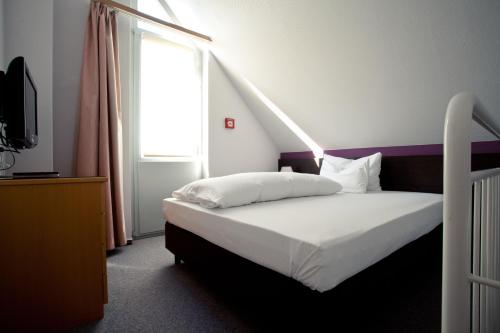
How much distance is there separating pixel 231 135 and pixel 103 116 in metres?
1.53

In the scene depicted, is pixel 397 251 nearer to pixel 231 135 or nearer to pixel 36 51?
pixel 231 135

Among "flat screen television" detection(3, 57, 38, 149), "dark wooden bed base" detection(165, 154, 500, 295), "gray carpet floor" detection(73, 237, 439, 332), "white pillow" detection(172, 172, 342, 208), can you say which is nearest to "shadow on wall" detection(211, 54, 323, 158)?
"dark wooden bed base" detection(165, 154, 500, 295)

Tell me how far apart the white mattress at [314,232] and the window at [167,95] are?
1477 millimetres

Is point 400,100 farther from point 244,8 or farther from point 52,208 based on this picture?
point 52,208

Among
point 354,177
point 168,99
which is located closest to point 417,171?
point 354,177

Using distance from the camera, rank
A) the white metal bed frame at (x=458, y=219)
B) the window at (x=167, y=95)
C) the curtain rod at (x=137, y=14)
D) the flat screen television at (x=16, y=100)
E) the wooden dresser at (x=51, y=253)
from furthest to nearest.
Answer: the window at (x=167, y=95) < the curtain rod at (x=137, y=14) < the flat screen television at (x=16, y=100) < the wooden dresser at (x=51, y=253) < the white metal bed frame at (x=458, y=219)

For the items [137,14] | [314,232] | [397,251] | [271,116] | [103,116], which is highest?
[137,14]

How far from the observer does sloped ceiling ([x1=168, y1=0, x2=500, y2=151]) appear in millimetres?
1604

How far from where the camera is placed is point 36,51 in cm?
192

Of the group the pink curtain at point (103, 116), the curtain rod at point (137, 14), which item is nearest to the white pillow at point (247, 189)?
the pink curtain at point (103, 116)

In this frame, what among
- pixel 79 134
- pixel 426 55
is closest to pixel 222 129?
pixel 79 134

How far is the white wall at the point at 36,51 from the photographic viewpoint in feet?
5.99

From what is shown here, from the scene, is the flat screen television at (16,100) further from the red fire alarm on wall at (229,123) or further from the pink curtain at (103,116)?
the red fire alarm on wall at (229,123)

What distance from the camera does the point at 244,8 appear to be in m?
2.32
